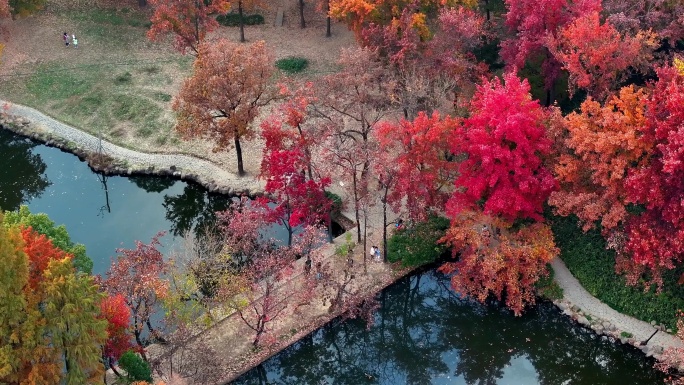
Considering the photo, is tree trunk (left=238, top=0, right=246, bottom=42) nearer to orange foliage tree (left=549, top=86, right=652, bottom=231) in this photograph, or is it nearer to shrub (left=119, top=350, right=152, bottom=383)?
orange foliage tree (left=549, top=86, right=652, bottom=231)

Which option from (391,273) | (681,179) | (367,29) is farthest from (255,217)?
(681,179)

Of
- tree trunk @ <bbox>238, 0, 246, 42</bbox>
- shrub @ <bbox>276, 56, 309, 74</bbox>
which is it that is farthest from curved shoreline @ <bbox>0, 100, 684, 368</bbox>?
tree trunk @ <bbox>238, 0, 246, 42</bbox>

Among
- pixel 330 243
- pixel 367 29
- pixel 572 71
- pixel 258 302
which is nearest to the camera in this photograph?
pixel 258 302

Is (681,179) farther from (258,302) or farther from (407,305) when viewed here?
(258,302)

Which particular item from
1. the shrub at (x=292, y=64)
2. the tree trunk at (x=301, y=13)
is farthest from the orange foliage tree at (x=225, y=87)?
the tree trunk at (x=301, y=13)

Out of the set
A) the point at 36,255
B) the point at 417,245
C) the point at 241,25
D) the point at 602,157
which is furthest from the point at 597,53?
the point at 241,25

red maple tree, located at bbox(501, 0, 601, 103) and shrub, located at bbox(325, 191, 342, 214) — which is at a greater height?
red maple tree, located at bbox(501, 0, 601, 103)
